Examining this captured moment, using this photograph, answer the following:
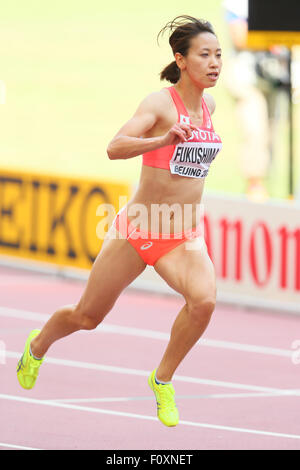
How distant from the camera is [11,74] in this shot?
39.2 meters

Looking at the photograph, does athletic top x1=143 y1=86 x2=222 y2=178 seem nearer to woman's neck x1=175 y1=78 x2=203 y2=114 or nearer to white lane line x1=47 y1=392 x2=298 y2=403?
woman's neck x1=175 y1=78 x2=203 y2=114

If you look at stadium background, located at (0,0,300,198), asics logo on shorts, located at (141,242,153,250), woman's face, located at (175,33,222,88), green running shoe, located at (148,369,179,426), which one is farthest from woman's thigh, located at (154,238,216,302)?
stadium background, located at (0,0,300,198)

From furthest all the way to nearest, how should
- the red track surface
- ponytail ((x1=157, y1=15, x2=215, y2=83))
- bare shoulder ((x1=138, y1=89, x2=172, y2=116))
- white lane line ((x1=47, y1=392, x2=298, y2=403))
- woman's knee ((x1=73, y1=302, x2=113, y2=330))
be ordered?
white lane line ((x1=47, y1=392, x2=298, y2=403)) < the red track surface < woman's knee ((x1=73, y1=302, x2=113, y2=330)) < ponytail ((x1=157, y1=15, x2=215, y2=83)) < bare shoulder ((x1=138, y1=89, x2=172, y2=116))

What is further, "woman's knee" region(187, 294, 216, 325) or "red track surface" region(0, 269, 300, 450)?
"red track surface" region(0, 269, 300, 450)

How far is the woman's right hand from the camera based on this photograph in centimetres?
609

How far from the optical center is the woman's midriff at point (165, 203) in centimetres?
658

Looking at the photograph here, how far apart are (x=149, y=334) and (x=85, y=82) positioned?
27.9 metres

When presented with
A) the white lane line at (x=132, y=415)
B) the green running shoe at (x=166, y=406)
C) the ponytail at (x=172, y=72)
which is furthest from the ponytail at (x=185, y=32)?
the white lane line at (x=132, y=415)

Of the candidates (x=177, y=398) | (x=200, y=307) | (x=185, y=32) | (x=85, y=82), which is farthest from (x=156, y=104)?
(x=85, y=82)

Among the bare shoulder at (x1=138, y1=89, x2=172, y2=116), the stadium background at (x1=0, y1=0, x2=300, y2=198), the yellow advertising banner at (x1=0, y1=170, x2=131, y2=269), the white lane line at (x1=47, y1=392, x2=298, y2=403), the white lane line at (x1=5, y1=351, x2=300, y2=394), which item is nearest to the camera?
the bare shoulder at (x1=138, y1=89, x2=172, y2=116)

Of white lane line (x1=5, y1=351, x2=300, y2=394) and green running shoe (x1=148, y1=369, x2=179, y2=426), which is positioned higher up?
green running shoe (x1=148, y1=369, x2=179, y2=426)

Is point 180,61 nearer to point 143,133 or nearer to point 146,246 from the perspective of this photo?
point 143,133

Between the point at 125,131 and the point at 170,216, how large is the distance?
0.62 m

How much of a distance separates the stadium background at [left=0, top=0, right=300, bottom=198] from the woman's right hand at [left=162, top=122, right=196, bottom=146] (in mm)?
17131
